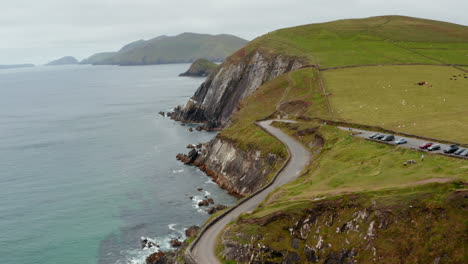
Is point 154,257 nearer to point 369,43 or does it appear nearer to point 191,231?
point 191,231

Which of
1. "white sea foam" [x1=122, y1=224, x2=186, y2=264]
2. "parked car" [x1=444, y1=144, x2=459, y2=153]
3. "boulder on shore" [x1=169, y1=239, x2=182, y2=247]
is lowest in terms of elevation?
"white sea foam" [x1=122, y1=224, x2=186, y2=264]

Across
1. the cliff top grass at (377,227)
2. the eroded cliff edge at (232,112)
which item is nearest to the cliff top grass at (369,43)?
the eroded cliff edge at (232,112)

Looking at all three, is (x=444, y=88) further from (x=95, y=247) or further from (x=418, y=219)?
(x=95, y=247)

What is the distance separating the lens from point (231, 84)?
469 feet

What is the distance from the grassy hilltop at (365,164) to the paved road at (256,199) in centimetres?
146

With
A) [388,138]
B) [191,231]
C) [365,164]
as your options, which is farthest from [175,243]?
[388,138]

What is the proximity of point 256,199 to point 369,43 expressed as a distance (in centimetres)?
12475

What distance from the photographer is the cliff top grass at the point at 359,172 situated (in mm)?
40397

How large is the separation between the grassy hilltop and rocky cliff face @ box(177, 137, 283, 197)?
87.8 inches

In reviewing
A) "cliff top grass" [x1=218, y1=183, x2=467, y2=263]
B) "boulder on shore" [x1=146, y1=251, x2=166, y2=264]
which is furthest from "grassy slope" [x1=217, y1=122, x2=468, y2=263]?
"boulder on shore" [x1=146, y1=251, x2=166, y2=264]

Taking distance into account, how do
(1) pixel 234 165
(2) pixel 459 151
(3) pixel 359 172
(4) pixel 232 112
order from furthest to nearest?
(4) pixel 232 112
(1) pixel 234 165
(3) pixel 359 172
(2) pixel 459 151

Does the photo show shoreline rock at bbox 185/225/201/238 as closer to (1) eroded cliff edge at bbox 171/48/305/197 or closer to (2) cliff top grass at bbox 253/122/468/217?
(1) eroded cliff edge at bbox 171/48/305/197

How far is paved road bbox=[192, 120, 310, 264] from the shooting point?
38812 millimetres

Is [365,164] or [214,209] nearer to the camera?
[365,164]
